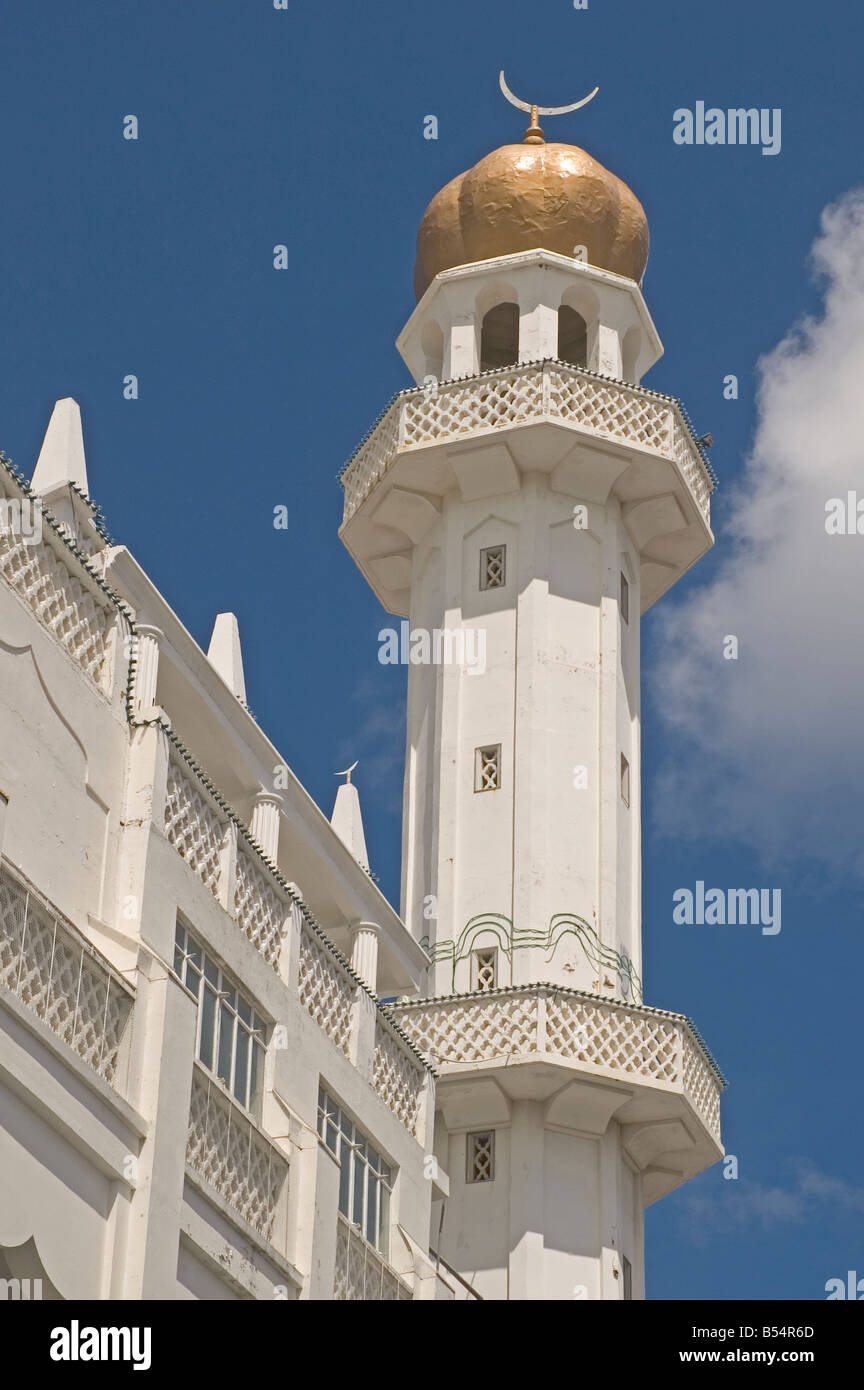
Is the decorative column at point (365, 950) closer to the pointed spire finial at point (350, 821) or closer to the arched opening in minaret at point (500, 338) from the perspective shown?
the pointed spire finial at point (350, 821)

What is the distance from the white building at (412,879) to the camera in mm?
16922

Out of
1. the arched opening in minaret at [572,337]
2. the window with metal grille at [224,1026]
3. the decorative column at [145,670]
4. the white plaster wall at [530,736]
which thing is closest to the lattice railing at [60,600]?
the decorative column at [145,670]

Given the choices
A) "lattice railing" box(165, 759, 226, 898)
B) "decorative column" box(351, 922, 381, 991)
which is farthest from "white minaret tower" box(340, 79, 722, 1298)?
"lattice railing" box(165, 759, 226, 898)

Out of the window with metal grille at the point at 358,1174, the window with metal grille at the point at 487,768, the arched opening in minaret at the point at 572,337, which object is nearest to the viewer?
the window with metal grille at the point at 358,1174

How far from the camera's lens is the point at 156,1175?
664 inches

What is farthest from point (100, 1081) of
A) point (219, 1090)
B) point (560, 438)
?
point (560, 438)

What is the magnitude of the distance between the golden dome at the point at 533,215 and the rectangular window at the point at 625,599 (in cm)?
475

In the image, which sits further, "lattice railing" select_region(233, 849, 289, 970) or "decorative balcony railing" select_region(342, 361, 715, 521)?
"decorative balcony railing" select_region(342, 361, 715, 521)

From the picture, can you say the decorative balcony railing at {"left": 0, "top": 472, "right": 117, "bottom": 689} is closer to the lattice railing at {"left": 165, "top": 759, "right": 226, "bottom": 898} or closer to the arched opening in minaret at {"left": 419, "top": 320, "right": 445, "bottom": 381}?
the lattice railing at {"left": 165, "top": 759, "right": 226, "bottom": 898}

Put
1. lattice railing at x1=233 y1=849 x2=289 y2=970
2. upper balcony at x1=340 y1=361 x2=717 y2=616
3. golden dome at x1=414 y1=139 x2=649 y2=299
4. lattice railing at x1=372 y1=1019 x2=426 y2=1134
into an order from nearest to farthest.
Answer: lattice railing at x1=233 y1=849 x2=289 y2=970, lattice railing at x1=372 y1=1019 x2=426 y2=1134, upper balcony at x1=340 y1=361 x2=717 y2=616, golden dome at x1=414 y1=139 x2=649 y2=299

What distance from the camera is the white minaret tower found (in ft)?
93.1

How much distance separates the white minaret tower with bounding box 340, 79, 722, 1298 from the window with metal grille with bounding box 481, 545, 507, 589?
28 millimetres

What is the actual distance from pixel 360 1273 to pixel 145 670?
5398 mm
